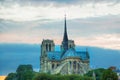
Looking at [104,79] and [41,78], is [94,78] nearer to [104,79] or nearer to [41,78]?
[41,78]

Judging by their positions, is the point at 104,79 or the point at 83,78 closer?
the point at 104,79

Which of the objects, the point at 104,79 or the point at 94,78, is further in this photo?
the point at 94,78

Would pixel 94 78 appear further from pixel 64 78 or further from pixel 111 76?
pixel 111 76

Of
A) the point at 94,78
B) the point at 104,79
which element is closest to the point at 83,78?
the point at 94,78

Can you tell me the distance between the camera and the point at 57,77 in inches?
7697

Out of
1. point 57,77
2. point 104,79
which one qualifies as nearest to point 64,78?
point 57,77

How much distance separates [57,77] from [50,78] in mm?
5399

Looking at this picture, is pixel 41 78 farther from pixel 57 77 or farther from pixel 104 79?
pixel 104 79

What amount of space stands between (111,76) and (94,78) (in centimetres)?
3238

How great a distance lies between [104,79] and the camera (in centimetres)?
16312

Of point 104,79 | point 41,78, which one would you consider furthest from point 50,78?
point 104,79

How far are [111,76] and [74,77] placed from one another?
35.4m

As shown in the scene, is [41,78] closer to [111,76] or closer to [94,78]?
[94,78]

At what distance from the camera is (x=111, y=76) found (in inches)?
6388
